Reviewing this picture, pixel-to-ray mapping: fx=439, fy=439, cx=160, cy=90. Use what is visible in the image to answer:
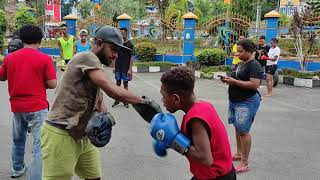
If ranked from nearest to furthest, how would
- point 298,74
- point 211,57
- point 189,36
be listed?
point 298,74
point 211,57
point 189,36

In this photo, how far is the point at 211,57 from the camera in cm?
1644

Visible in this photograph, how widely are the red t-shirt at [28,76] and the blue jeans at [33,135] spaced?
81 millimetres

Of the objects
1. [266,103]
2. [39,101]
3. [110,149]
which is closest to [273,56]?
[266,103]

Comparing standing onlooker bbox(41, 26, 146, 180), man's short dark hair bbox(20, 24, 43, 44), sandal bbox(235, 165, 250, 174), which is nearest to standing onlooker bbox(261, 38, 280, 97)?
sandal bbox(235, 165, 250, 174)

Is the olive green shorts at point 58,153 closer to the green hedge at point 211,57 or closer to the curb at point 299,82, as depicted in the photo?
the curb at point 299,82

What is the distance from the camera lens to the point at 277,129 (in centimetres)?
751

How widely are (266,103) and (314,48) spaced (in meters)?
6.52

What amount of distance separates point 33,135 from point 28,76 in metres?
0.59

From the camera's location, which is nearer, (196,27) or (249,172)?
(249,172)

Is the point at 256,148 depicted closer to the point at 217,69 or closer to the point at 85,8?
the point at 217,69

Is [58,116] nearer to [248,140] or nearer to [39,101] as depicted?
[39,101]

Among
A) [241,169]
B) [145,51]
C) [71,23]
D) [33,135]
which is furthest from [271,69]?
[71,23]

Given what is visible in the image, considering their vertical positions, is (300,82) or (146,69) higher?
(146,69)

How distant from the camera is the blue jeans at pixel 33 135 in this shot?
13.8 feet
